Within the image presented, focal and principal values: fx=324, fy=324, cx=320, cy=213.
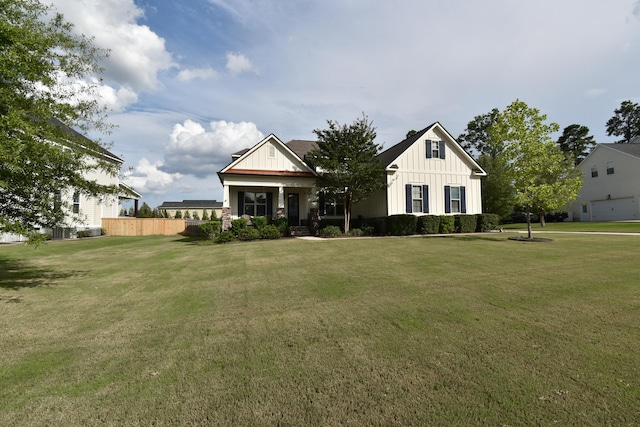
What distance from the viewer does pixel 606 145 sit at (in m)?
32.4

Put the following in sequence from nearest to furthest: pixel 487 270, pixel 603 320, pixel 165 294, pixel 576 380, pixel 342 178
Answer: pixel 576 380, pixel 603 320, pixel 165 294, pixel 487 270, pixel 342 178

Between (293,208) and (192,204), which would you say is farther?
(192,204)

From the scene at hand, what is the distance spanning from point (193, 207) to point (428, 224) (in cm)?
5405

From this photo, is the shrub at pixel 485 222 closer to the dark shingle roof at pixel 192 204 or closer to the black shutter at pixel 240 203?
the black shutter at pixel 240 203

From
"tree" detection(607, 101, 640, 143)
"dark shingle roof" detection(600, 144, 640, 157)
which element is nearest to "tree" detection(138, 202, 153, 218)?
"dark shingle roof" detection(600, 144, 640, 157)

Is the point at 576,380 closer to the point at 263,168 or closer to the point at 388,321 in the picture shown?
the point at 388,321

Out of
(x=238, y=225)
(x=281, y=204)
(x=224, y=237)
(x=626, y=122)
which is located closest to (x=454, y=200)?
(x=281, y=204)

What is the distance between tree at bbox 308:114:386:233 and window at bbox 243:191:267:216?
180 inches

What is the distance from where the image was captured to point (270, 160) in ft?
64.6

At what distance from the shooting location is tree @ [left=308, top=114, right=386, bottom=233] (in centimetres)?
1788

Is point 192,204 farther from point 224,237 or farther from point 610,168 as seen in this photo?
point 610,168

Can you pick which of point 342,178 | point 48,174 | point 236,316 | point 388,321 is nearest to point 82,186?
point 48,174

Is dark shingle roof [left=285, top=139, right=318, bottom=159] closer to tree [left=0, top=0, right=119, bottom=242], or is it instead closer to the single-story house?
tree [left=0, top=0, right=119, bottom=242]

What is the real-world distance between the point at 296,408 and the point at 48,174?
6872mm
